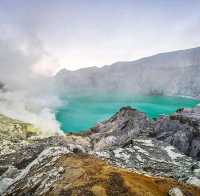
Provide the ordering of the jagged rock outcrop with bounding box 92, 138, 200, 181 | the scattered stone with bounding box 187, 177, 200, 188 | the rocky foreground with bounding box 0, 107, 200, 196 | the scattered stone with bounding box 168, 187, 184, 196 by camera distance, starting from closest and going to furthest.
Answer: the scattered stone with bounding box 168, 187, 184, 196 < the rocky foreground with bounding box 0, 107, 200, 196 < the scattered stone with bounding box 187, 177, 200, 188 < the jagged rock outcrop with bounding box 92, 138, 200, 181

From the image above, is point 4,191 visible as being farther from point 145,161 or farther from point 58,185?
point 145,161

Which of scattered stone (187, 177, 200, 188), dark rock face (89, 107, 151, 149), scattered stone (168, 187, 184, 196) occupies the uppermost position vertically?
scattered stone (168, 187, 184, 196)

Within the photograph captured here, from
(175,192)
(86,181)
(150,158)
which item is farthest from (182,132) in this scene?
(86,181)

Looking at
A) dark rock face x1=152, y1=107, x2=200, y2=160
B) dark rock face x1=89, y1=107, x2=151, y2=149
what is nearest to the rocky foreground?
dark rock face x1=152, y1=107, x2=200, y2=160

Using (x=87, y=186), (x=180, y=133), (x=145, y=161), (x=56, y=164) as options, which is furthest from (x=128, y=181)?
(x=180, y=133)

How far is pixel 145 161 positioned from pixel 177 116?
5657 centimetres

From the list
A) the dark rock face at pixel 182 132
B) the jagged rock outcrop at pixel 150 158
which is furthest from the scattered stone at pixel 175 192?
the dark rock face at pixel 182 132

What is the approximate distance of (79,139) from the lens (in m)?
183

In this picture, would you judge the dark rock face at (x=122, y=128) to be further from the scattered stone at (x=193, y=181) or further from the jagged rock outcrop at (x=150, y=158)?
the scattered stone at (x=193, y=181)

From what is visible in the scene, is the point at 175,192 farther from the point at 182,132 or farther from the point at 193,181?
the point at 182,132

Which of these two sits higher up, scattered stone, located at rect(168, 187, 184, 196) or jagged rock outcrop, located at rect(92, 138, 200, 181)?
scattered stone, located at rect(168, 187, 184, 196)

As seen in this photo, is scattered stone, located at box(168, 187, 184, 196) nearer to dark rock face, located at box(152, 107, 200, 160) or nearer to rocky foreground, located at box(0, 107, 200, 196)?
rocky foreground, located at box(0, 107, 200, 196)

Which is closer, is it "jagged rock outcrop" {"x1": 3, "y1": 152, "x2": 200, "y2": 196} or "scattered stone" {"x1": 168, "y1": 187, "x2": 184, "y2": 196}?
"jagged rock outcrop" {"x1": 3, "y1": 152, "x2": 200, "y2": 196}

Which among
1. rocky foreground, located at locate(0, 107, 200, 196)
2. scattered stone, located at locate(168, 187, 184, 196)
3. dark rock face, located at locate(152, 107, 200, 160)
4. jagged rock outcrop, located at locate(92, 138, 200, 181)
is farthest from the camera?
dark rock face, located at locate(152, 107, 200, 160)
